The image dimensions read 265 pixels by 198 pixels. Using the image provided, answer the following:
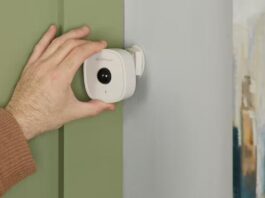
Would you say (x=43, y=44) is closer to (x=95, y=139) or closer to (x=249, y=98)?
(x=95, y=139)

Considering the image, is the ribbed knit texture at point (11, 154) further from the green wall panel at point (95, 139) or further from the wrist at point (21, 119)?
the green wall panel at point (95, 139)

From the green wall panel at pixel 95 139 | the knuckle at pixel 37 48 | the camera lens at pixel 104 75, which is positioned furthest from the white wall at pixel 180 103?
the knuckle at pixel 37 48

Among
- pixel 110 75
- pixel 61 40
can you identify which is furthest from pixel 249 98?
pixel 61 40

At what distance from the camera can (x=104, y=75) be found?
1.02m

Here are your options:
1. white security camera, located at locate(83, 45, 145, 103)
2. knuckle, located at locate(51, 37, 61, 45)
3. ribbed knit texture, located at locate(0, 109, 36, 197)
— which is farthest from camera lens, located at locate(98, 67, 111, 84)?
ribbed knit texture, located at locate(0, 109, 36, 197)

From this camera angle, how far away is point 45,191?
1048mm

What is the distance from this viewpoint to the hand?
0.95m

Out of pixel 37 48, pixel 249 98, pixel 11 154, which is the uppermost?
pixel 37 48

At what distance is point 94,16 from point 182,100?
277mm

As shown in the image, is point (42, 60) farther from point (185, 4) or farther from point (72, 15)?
point (185, 4)

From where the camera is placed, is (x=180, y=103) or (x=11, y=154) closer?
(x=11, y=154)

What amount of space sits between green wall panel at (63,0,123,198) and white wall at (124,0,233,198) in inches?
1.2

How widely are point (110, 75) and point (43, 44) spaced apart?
0.16 meters

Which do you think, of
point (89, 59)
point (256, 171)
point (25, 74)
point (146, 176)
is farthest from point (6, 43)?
point (256, 171)
